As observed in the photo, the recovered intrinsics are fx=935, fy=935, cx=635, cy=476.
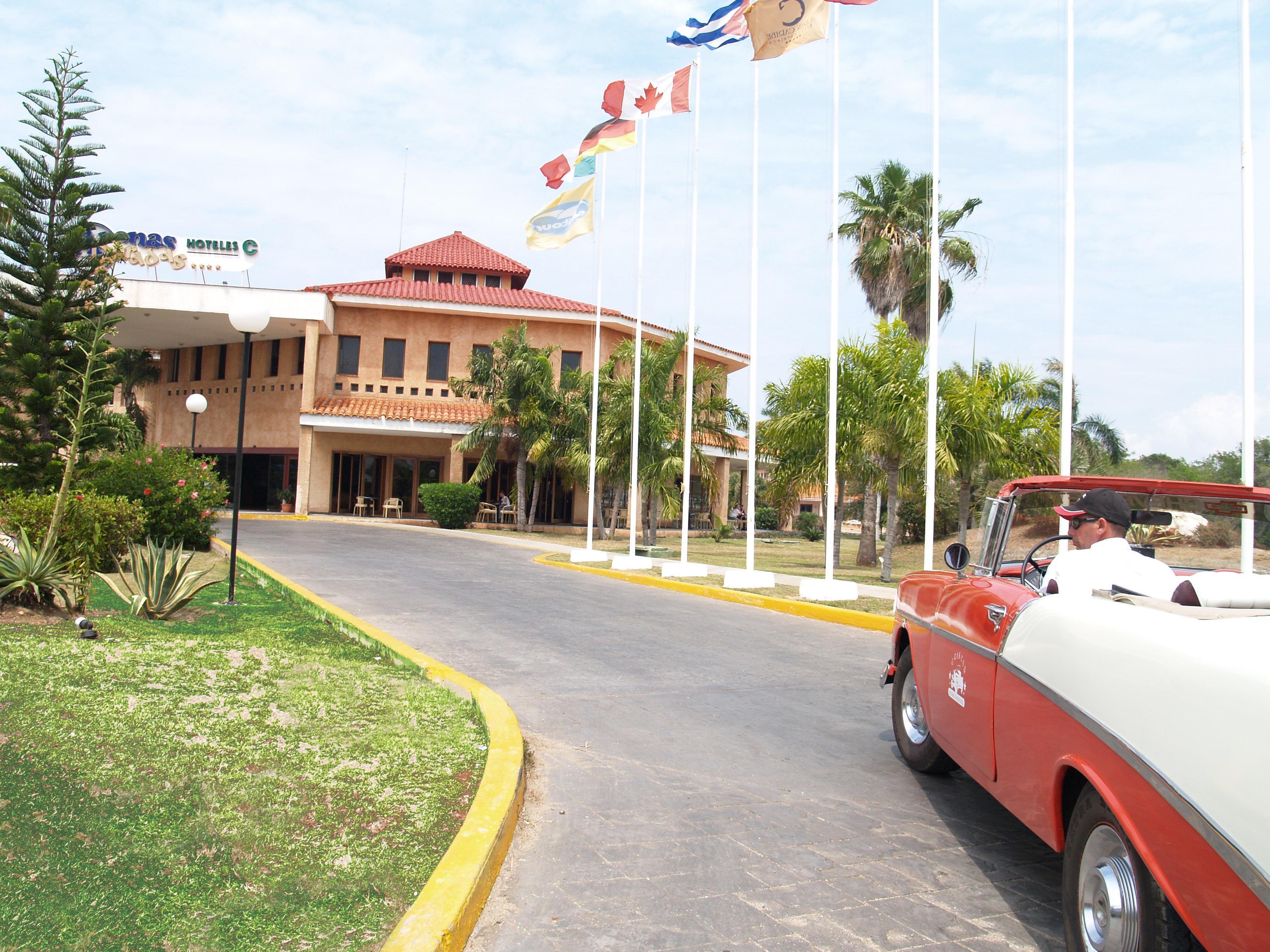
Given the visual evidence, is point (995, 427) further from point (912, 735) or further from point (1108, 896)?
point (1108, 896)

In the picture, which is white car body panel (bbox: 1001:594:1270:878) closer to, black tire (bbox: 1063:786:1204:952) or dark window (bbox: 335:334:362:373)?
black tire (bbox: 1063:786:1204:952)

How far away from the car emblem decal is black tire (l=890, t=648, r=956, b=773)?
54 centimetres

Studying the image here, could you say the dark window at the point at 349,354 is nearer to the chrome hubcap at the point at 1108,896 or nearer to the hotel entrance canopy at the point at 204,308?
the hotel entrance canopy at the point at 204,308

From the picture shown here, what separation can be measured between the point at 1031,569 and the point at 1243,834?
280 cm

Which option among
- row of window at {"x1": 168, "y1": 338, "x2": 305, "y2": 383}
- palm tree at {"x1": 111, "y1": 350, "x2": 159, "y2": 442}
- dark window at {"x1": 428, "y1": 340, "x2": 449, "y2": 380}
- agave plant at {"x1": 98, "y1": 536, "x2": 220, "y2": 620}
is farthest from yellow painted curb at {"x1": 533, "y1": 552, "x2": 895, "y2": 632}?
palm tree at {"x1": 111, "y1": 350, "x2": 159, "y2": 442}

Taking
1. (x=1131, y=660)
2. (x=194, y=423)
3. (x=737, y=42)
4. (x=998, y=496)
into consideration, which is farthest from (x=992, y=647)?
(x=194, y=423)

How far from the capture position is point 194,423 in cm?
3259

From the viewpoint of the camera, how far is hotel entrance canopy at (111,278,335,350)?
33.0m

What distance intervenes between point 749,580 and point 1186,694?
12969 millimetres

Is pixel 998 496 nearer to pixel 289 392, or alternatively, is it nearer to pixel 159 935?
pixel 159 935

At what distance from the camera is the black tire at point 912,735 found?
5.10m

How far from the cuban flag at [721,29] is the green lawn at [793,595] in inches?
358

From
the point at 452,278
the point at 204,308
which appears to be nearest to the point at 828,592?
the point at 204,308

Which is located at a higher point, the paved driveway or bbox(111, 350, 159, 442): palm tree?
bbox(111, 350, 159, 442): palm tree
